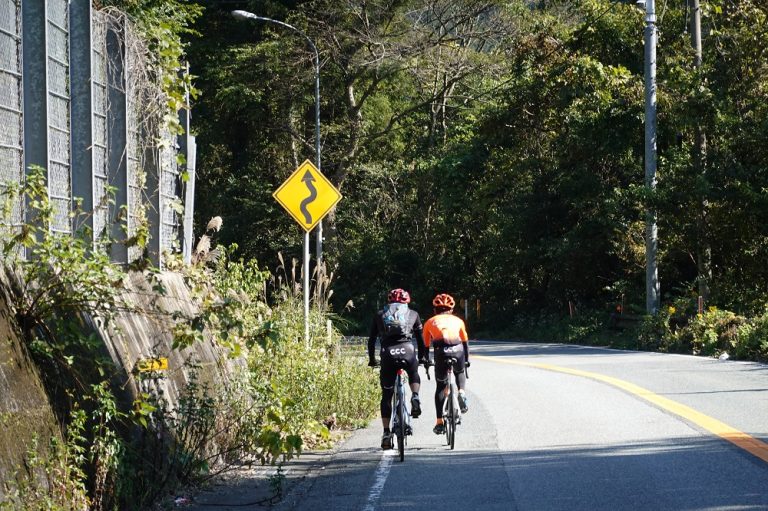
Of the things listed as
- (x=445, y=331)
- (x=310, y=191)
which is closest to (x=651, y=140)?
(x=310, y=191)

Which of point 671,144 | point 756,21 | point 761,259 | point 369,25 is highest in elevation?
point 369,25

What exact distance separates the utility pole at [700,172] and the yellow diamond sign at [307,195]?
15.4 meters

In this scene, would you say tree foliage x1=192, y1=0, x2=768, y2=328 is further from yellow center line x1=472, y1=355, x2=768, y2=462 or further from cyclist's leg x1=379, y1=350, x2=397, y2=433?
cyclist's leg x1=379, y1=350, x2=397, y2=433

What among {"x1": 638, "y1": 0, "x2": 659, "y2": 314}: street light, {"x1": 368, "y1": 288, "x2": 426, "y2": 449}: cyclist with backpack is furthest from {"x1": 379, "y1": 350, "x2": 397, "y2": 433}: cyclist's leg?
{"x1": 638, "y1": 0, "x2": 659, "y2": 314}: street light

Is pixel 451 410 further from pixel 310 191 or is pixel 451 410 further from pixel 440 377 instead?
pixel 310 191

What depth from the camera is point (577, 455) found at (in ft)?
35.4

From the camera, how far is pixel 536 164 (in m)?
38.5

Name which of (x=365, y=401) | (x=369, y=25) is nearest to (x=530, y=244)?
(x=369, y=25)

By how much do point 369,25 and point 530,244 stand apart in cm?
978

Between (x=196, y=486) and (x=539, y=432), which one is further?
(x=539, y=432)

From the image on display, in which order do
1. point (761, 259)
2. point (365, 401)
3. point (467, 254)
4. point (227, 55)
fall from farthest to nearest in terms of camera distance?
1. point (467, 254)
2. point (227, 55)
3. point (761, 259)
4. point (365, 401)

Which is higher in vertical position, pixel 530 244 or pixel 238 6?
pixel 238 6

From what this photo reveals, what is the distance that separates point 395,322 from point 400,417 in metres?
1.02

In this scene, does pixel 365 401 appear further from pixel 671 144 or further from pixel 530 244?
pixel 530 244
